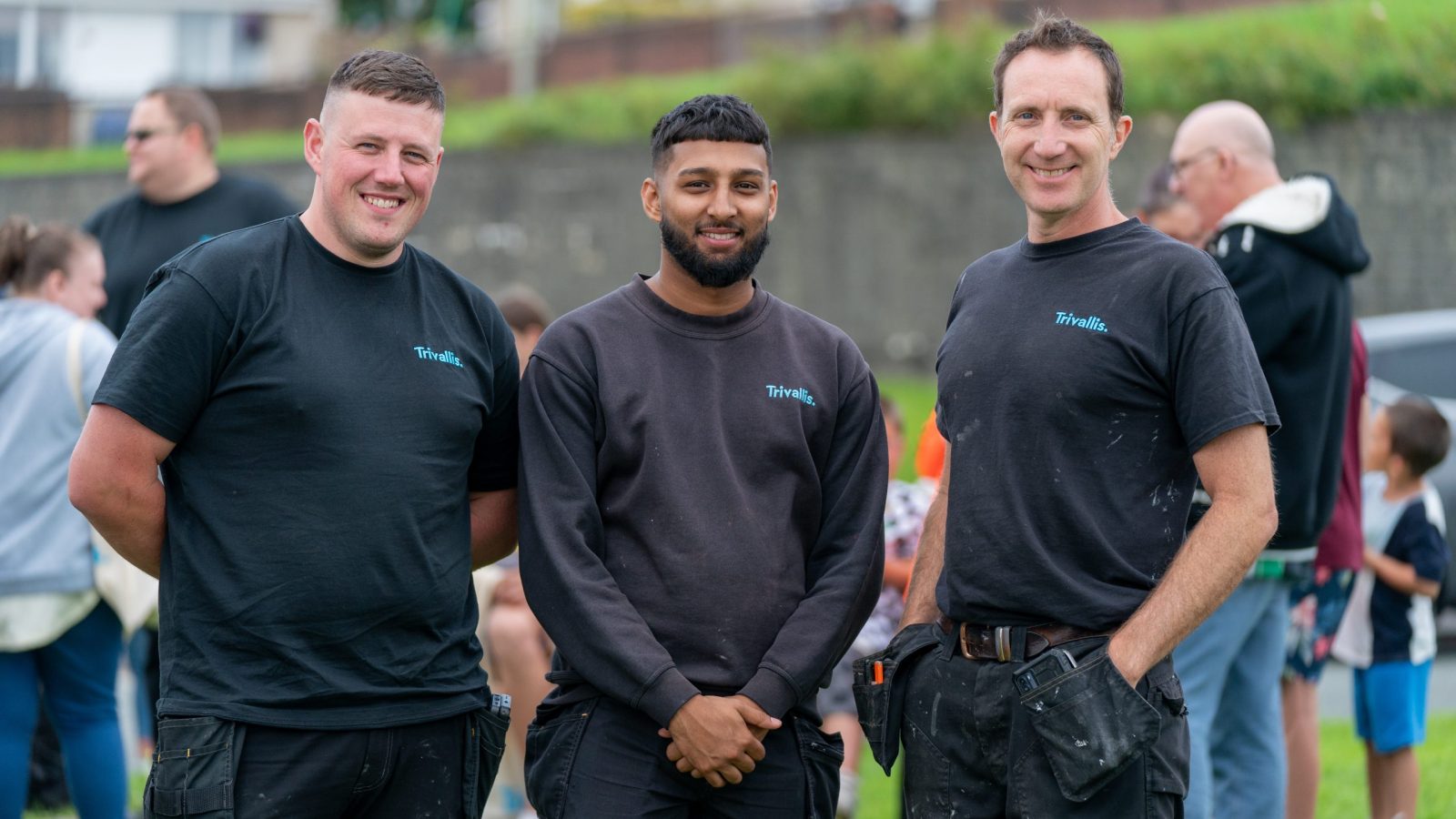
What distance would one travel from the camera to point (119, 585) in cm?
517

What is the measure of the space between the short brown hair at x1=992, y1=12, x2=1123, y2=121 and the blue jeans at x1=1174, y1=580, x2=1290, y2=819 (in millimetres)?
1843

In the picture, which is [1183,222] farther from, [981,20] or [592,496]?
[981,20]

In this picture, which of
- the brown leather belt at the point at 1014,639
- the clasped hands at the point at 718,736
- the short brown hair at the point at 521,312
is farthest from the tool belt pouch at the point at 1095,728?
the short brown hair at the point at 521,312

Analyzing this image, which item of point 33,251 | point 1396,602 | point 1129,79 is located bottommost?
point 1396,602

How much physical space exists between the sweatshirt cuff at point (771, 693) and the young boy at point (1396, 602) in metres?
3.11

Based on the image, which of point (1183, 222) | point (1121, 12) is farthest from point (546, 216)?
point (1183, 222)

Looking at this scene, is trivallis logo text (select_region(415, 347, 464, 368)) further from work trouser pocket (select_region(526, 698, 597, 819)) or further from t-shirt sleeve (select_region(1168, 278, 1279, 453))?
t-shirt sleeve (select_region(1168, 278, 1279, 453))

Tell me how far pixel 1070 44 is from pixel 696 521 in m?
1.35

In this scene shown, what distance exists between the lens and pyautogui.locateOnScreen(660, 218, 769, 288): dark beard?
3.79 m

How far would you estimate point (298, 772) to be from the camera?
3.45 metres

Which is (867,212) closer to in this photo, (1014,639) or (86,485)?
(1014,639)

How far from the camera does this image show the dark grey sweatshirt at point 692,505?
3639 millimetres

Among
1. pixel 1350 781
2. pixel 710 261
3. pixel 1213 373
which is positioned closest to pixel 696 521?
pixel 710 261

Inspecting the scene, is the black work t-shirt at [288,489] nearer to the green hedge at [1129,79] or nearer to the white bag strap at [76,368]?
the white bag strap at [76,368]
